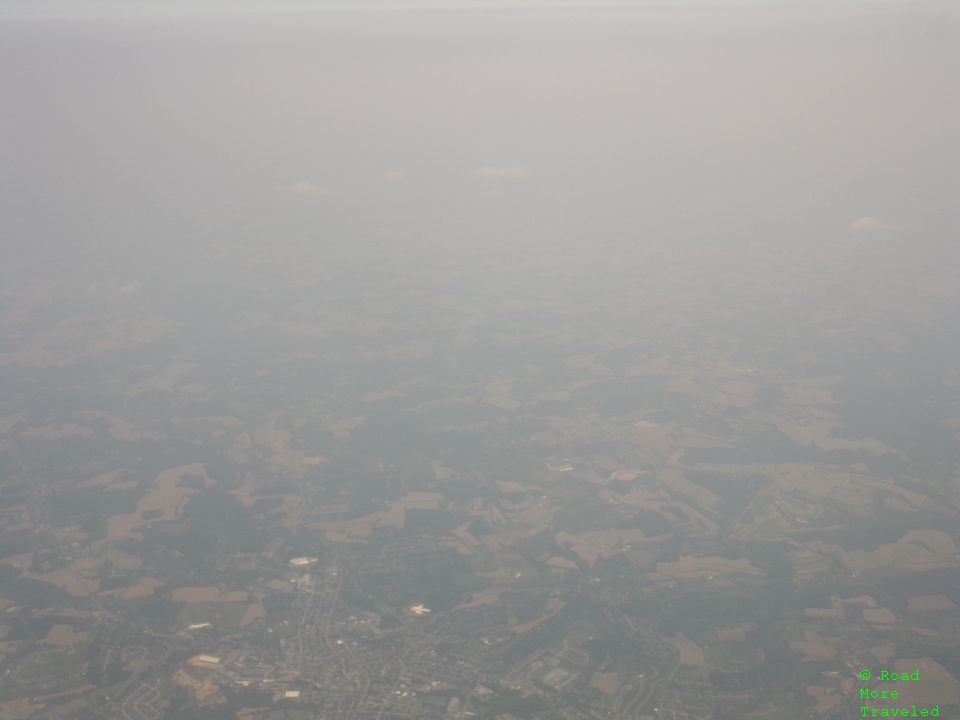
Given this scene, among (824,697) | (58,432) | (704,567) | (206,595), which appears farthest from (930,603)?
(58,432)

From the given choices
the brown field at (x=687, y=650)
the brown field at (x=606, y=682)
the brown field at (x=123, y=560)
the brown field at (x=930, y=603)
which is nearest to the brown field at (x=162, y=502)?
the brown field at (x=123, y=560)

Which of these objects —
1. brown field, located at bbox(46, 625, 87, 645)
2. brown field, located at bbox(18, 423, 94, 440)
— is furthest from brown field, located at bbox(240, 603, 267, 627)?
brown field, located at bbox(18, 423, 94, 440)

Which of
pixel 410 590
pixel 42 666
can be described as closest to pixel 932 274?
pixel 410 590

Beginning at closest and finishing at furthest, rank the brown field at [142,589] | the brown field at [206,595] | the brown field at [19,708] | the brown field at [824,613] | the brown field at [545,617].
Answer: the brown field at [19,708]
the brown field at [545,617]
the brown field at [824,613]
the brown field at [206,595]
the brown field at [142,589]

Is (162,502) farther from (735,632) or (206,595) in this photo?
(735,632)

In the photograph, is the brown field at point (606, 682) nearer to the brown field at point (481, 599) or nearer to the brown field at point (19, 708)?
the brown field at point (481, 599)

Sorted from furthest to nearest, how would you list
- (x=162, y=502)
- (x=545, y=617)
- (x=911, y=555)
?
(x=162, y=502)
(x=911, y=555)
(x=545, y=617)

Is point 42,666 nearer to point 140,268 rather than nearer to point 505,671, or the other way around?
point 505,671

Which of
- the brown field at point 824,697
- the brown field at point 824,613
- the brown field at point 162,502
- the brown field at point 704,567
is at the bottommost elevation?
the brown field at point 162,502
